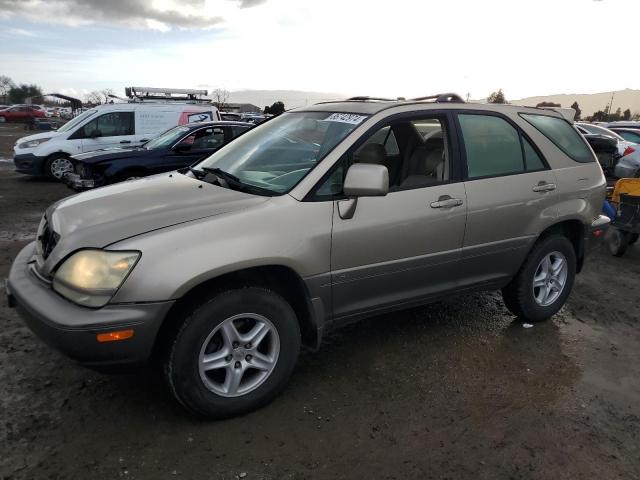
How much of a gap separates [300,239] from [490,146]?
70.4 inches

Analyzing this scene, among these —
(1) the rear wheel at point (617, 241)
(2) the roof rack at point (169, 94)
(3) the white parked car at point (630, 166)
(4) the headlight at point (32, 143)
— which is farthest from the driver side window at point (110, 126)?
(3) the white parked car at point (630, 166)

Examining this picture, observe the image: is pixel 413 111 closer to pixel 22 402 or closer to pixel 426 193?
pixel 426 193

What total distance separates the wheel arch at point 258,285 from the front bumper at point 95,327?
0.39ft

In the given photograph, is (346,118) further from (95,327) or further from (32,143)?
(32,143)

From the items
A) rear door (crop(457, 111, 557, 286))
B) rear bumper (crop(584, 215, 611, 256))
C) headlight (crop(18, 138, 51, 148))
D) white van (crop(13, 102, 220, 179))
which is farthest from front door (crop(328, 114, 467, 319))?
headlight (crop(18, 138, 51, 148))

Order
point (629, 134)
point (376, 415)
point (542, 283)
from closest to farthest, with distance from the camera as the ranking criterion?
point (376, 415) < point (542, 283) < point (629, 134)

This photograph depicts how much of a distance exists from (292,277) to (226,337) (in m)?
0.51

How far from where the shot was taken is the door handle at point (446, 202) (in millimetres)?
3342

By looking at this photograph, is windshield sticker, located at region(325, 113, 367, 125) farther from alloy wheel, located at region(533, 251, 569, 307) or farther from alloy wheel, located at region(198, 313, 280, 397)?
alloy wheel, located at region(533, 251, 569, 307)

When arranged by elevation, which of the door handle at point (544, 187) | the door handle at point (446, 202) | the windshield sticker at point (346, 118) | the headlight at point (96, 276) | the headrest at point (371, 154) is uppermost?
the windshield sticker at point (346, 118)

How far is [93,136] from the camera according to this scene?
37.4 ft

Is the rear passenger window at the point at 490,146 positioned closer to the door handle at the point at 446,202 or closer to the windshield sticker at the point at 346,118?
the door handle at the point at 446,202

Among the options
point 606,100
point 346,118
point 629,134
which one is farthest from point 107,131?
point 606,100

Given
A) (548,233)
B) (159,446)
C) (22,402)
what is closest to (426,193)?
(548,233)
